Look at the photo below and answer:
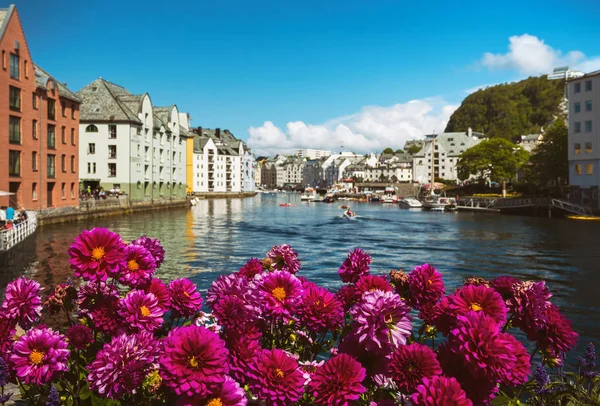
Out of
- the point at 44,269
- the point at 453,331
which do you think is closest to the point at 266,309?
the point at 453,331

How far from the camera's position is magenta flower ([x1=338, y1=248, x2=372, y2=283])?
6.20 meters

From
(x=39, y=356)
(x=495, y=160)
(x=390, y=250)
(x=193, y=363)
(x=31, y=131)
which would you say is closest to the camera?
(x=193, y=363)

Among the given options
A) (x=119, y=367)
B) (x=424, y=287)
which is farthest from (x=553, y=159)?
(x=119, y=367)

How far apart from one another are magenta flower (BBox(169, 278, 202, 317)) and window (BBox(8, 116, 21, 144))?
5586 centimetres

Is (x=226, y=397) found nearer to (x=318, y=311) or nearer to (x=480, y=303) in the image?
(x=318, y=311)

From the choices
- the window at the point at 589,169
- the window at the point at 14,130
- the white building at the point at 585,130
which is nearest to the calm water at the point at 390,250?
the window at the point at 14,130

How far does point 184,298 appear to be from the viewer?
5.07 metres

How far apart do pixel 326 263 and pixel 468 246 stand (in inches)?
683

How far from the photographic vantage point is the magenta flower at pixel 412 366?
364 cm

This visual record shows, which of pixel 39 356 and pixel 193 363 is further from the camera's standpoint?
pixel 39 356

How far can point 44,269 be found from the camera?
30219mm

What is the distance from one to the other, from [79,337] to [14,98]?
5717 centimetres

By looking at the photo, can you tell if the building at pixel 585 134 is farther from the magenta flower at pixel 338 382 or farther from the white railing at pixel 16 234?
the magenta flower at pixel 338 382

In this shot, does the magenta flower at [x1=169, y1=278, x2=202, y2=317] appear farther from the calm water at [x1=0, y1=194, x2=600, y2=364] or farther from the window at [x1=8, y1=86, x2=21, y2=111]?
the window at [x1=8, y1=86, x2=21, y2=111]
